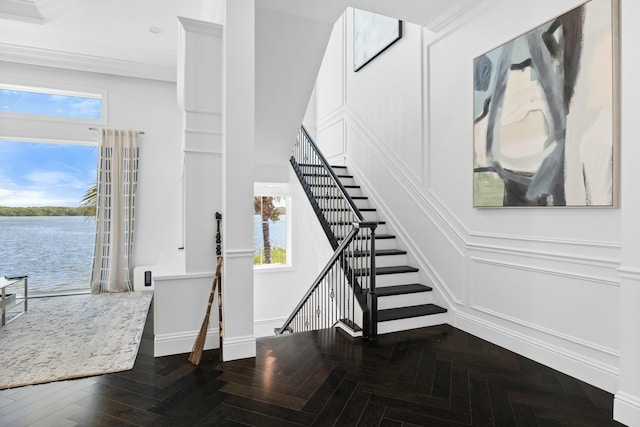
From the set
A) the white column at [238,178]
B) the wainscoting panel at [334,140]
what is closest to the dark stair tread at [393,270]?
the white column at [238,178]

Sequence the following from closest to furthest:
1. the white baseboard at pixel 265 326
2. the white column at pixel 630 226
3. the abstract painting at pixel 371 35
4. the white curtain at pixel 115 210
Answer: the white column at pixel 630 226 → the abstract painting at pixel 371 35 → the white curtain at pixel 115 210 → the white baseboard at pixel 265 326

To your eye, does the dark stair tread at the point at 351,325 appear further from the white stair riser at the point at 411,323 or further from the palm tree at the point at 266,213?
the palm tree at the point at 266,213

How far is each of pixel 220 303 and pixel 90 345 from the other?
4.65 feet

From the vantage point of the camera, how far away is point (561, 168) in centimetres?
256

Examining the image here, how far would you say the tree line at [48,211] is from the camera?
546 cm

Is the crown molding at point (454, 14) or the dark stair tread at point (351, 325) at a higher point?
the crown molding at point (454, 14)

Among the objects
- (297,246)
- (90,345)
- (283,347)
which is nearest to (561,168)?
(283,347)

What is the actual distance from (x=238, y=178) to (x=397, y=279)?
2.20 metres

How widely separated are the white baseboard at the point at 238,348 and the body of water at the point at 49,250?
426 centimetres

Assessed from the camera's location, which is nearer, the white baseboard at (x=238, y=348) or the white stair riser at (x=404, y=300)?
the white baseboard at (x=238, y=348)

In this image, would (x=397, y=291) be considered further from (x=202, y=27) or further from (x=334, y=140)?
(x=334, y=140)

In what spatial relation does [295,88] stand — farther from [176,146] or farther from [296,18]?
[176,146]

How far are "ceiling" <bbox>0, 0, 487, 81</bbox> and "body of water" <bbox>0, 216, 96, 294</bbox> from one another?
254 centimetres

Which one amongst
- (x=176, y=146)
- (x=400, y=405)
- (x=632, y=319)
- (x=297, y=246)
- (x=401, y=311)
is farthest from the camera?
(x=297, y=246)
